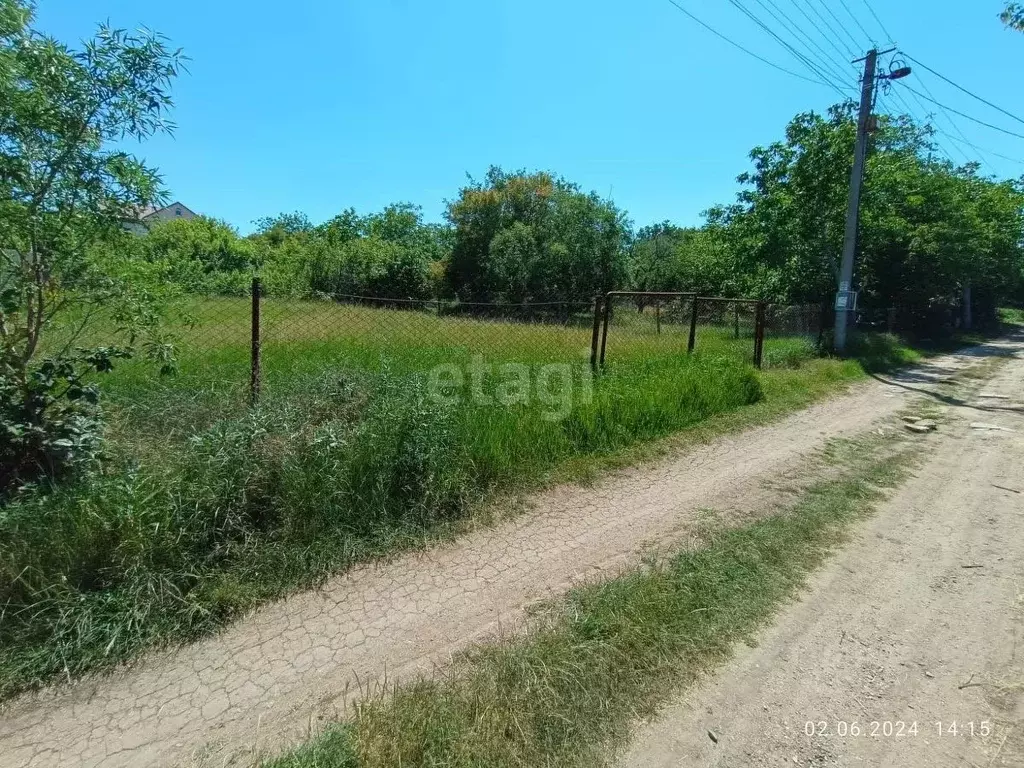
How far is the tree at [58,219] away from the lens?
105 inches

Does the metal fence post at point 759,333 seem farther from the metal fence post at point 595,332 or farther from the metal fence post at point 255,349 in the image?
the metal fence post at point 255,349

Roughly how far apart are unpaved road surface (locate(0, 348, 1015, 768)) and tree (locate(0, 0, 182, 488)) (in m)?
1.61

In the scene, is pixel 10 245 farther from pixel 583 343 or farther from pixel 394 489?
pixel 583 343

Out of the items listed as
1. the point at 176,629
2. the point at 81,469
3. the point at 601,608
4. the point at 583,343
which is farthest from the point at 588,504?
the point at 583,343

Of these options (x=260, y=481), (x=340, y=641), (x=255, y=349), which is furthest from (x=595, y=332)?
Answer: (x=340, y=641)

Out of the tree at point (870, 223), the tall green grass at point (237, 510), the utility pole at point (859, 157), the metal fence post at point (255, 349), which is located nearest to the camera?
the tall green grass at point (237, 510)

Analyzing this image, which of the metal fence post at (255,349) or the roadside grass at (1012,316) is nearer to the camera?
the metal fence post at (255,349)

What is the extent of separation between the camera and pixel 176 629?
244 centimetres

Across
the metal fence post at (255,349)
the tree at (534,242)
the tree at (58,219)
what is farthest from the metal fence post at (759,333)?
the tree at (534,242)

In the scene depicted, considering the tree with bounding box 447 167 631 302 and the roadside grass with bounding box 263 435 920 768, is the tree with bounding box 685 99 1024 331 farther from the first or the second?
the roadside grass with bounding box 263 435 920 768

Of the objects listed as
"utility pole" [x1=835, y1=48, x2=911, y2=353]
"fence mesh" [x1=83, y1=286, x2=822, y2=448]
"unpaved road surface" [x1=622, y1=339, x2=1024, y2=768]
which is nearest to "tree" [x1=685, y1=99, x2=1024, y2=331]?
"utility pole" [x1=835, y1=48, x2=911, y2=353]
